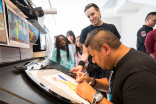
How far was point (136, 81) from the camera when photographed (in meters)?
0.50

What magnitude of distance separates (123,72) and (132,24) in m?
4.88

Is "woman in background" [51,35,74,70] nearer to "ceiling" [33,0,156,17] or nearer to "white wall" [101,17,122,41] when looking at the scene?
"ceiling" [33,0,156,17]

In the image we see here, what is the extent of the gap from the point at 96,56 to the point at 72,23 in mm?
5136

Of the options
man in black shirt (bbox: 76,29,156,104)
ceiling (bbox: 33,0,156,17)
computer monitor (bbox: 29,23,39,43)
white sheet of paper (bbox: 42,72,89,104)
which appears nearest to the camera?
man in black shirt (bbox: 76,29,156,104)

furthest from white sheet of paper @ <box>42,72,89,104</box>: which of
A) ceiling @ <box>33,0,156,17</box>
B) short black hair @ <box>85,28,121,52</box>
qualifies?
ceiling @ <box>33,0,156,17</box>

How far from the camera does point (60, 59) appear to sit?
7.48ft

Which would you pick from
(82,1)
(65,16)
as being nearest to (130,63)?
(82,1)

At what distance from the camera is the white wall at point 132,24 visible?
4.01 m

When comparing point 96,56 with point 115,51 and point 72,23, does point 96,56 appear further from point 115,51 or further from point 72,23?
point 72,23

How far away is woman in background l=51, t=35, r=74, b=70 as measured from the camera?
2280 millimetres

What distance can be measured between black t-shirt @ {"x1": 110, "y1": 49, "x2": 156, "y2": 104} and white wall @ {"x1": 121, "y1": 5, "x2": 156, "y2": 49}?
3.90 metres

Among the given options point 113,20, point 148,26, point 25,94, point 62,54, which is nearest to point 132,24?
point 113,20

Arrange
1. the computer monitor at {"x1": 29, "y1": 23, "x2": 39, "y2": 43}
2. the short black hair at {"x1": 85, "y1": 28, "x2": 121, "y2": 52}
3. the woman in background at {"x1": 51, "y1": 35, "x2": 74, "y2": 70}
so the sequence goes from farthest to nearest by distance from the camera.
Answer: the woman in background at {"x1": 51, "y1": 35, "x2": 74, "y2": 70} < the computer monitor at {"x1": 29, "y1": 23, "x2": 39, "y2": 43} < the short black hair at {"x1": 85, "y1": 28, "x2": 121, "y2": 52}

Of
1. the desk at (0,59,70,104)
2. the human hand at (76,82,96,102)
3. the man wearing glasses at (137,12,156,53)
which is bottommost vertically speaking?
the human hand at (76,82,96,102)
